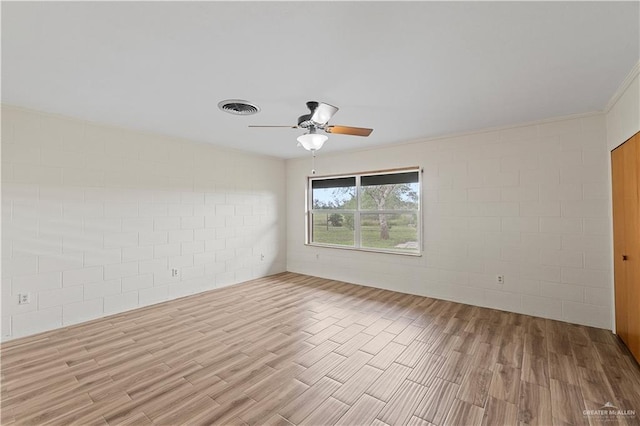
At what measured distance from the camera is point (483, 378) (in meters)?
2.20

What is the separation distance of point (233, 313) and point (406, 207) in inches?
122

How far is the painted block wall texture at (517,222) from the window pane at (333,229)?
0.84m

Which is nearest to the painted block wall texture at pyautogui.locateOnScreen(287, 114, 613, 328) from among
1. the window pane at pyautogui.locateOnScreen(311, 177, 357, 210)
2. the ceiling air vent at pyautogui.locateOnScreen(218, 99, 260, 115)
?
the window pane at pyautogui.locateOnScreen(311, 177, 357, 210)

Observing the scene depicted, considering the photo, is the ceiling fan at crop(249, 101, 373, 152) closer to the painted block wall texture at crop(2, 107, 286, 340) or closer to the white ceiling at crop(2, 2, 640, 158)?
the white ceiling at crop(2, 2, 640, 158)

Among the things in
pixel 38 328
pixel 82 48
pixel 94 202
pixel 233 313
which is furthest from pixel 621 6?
pixel 38 328

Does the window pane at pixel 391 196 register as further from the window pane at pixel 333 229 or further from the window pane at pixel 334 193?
the window pane at pixel 333 229

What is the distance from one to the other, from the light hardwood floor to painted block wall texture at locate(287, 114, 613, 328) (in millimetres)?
370

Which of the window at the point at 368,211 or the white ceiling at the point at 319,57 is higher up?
the white ceiling at the point at 319,57

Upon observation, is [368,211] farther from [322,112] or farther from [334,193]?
[322,112]

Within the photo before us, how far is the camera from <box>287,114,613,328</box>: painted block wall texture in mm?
3158

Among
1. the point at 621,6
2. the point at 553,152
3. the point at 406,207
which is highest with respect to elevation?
the point at 621,6

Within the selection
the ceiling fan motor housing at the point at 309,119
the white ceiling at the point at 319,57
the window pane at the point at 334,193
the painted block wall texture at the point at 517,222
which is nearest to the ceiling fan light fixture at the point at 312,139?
the ceiling fan motor housing at the point at 309,119

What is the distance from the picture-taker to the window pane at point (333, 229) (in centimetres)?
537

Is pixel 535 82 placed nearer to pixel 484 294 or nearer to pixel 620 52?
pixel 620 52
